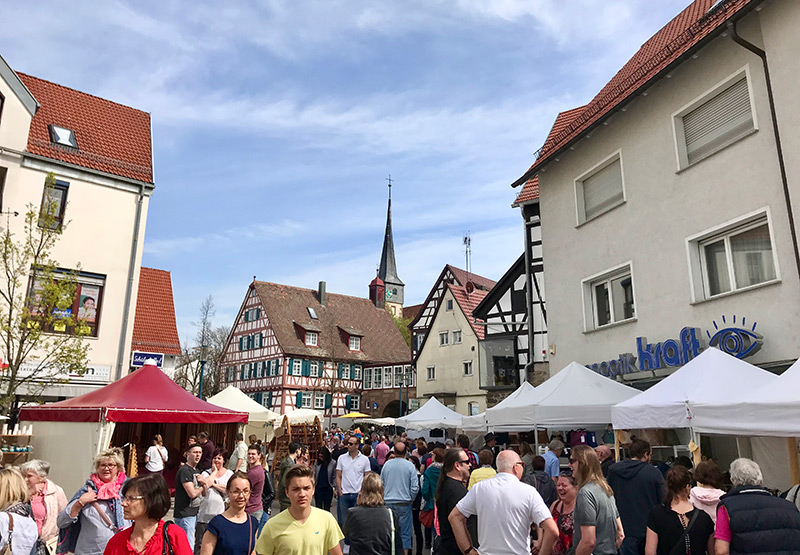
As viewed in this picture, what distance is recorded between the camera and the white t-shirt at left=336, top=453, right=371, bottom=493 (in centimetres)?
988

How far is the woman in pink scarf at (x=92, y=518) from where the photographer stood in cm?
551

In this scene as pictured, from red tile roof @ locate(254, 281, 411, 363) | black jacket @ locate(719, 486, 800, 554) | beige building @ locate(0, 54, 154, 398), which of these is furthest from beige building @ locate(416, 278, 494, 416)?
black jacket @ locate(719, 486, 800, 554)

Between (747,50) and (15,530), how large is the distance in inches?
489

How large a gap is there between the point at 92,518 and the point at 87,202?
14.7 meters

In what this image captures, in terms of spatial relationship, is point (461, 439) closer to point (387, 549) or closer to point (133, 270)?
point (387, 549)

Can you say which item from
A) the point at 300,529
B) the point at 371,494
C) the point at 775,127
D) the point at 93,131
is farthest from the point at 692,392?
the point at 93,131

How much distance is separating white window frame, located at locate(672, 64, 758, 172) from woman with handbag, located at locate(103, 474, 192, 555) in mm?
10718

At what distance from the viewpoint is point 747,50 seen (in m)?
10.8

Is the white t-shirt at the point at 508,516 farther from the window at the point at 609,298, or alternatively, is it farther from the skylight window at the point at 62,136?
the skylight window at the point at 62,136

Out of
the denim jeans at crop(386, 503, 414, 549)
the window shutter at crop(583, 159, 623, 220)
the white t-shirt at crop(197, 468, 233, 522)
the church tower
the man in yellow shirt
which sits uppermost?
the church tower

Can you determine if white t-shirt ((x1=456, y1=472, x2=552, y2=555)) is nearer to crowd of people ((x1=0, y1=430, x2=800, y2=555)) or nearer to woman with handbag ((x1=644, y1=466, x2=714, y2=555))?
crowd of people ((x1=0, y1=430, x2=800, y2=555))

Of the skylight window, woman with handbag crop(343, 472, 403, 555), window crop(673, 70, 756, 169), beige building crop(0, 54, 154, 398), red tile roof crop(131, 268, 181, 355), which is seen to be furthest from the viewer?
red tile roof crop(131, 268, 181, 355)

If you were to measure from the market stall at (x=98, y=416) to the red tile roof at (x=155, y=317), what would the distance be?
849cm

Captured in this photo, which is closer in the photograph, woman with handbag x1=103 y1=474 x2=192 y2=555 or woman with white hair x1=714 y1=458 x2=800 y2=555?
woman with handbag x1=103 y1=474 x2=192 y2=555
